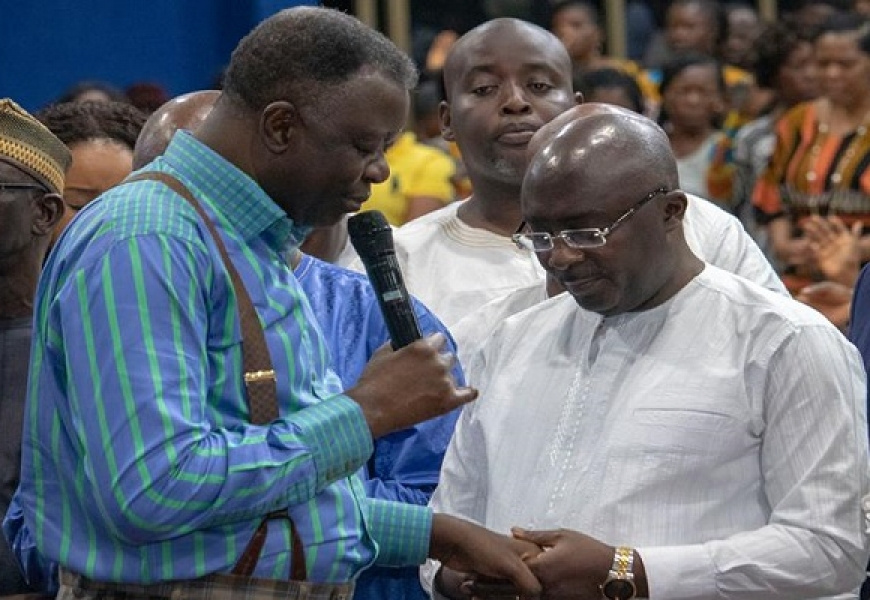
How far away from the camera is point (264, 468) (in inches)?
107

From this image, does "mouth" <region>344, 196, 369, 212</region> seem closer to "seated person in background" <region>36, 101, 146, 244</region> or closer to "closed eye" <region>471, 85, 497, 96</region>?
"seated person in background" <region>36, 101, 146, 244</region>

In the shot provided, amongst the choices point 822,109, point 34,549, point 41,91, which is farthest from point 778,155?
point 34,549

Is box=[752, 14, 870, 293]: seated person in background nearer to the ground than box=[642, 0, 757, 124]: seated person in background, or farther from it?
farther from it

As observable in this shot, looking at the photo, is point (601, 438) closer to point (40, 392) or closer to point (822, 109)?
point (40, 392)

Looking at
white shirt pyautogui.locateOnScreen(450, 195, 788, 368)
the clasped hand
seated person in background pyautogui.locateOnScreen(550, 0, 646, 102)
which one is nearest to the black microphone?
the clasped hand

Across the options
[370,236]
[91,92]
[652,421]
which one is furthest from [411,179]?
[370,236]

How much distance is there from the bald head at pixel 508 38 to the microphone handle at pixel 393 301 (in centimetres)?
201

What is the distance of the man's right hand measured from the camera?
283cm

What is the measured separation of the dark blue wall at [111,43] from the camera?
22.2 feet

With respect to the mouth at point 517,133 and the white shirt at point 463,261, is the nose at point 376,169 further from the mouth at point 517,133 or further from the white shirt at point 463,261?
the mouth at point 517,133

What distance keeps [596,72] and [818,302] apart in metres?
3.03

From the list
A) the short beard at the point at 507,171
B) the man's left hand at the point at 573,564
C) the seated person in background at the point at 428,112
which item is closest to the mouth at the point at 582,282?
the man's left hand at the point at 573,564

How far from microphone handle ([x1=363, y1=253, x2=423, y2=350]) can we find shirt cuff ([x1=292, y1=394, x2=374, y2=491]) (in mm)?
147

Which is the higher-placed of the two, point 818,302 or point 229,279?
point 229,279
